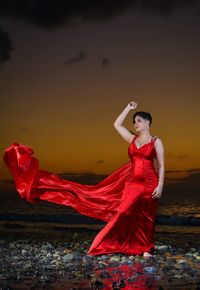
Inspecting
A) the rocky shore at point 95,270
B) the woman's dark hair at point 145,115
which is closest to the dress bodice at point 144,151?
the woman's dark hair at point 145,115

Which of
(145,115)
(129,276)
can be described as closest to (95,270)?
(129,276)

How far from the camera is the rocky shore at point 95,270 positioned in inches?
328

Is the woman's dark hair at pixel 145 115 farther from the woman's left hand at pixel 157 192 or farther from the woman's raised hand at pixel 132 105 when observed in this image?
the woman's left hand at pixel 157 192

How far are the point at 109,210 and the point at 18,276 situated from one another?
117 inches

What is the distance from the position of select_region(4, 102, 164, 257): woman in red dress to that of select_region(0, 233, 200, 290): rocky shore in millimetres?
342

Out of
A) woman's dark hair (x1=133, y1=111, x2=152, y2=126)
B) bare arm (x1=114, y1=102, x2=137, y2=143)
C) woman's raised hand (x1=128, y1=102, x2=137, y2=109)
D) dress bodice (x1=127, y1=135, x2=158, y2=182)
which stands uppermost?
woman's raised hand (x1=128, y1=102, x2=137, y2=109)

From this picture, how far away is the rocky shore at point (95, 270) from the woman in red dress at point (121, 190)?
1.12 ft

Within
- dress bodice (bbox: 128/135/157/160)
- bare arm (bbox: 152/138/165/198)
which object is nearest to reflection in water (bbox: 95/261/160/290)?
bare arm (bbox: 152/138/165/198)

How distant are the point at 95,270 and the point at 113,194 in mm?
2342

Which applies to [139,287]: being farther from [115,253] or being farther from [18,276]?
[115,253]

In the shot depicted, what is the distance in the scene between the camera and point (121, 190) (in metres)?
11.7

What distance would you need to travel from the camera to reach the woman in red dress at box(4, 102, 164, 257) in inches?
434

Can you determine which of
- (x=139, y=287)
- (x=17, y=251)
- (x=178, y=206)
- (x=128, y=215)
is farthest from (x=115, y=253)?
(x=178, y=206)

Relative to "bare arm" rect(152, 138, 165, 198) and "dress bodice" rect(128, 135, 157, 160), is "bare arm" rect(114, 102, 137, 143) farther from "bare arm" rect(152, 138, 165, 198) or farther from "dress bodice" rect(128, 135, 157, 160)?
"bare arm" rect(152, 138, 165, 198)
